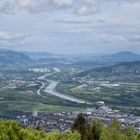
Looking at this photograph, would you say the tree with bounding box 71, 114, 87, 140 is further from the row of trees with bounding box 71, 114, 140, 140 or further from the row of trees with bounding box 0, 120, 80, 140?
the row of trees with bounding box 0, 120, 80, 140

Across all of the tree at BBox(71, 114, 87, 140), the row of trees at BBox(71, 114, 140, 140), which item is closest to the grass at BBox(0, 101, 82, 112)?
the tree at BBox(71, 114, 87, 140)

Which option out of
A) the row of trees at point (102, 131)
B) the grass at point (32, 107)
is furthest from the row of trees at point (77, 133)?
the grass at point (32, 107)

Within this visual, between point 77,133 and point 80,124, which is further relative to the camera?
point 80,124

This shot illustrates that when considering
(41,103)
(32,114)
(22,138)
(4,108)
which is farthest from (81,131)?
(41,103)

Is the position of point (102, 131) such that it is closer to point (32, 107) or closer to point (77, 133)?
point (77, 133)

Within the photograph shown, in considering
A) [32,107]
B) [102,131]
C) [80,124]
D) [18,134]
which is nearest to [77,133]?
[102,131]

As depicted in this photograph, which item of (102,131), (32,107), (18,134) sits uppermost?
(18,134)

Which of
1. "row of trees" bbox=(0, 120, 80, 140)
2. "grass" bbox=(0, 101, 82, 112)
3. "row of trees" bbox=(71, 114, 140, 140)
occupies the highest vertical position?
"row of trees" bbox=(0, 120, 80, 140)

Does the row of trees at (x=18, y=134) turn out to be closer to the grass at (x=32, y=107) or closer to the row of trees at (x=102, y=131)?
the row of trees at (x=102, y=131)

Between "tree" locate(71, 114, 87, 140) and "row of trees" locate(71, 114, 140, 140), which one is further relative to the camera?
"tree" locate(71, 114, 87, 140)
